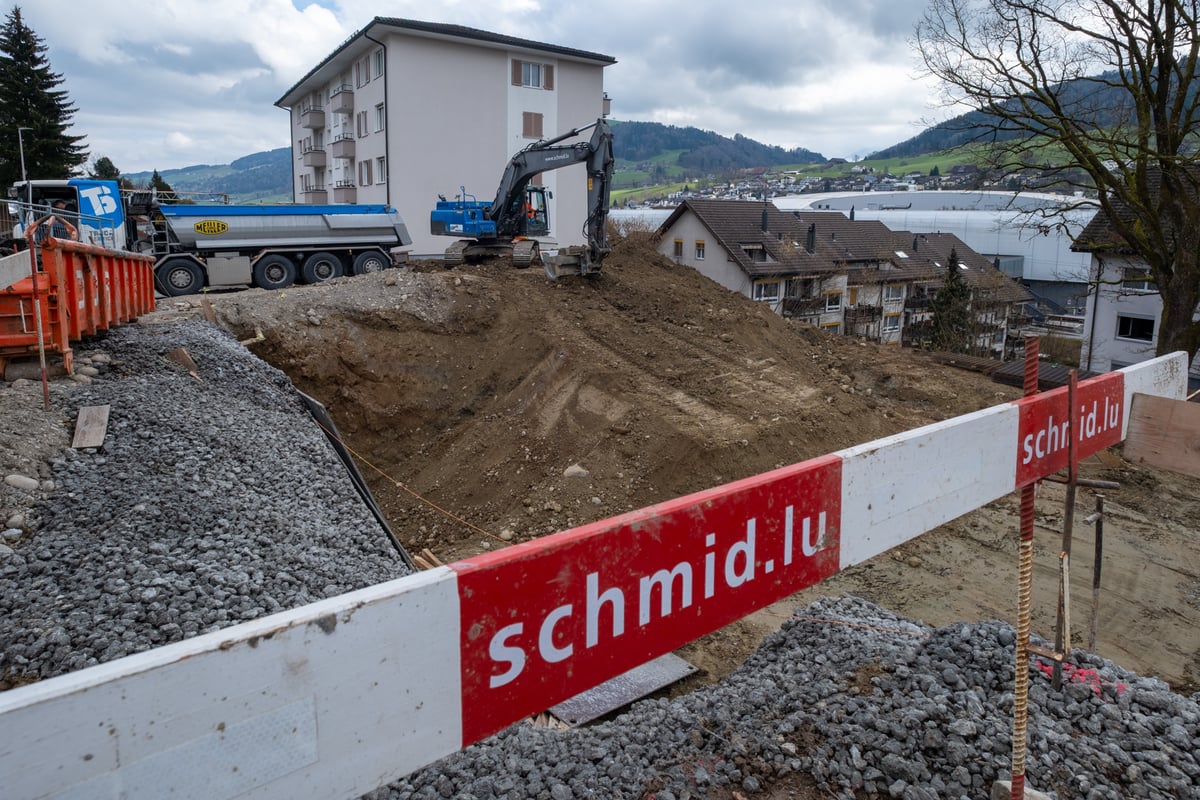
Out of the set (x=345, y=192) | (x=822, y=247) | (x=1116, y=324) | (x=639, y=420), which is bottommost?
(x=639, y=420)

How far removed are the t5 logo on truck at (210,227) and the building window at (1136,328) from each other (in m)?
30.7

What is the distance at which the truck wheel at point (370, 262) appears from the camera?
21.8 metres

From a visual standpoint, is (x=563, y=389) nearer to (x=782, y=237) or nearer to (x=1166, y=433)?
(x=1166, y=433)

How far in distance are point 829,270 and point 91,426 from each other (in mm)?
37658

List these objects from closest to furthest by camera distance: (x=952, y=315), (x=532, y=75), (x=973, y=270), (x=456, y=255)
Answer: (x=456, y=255) → (x=532, y=75) → (x=952, y=315) → (x=973, y=270)

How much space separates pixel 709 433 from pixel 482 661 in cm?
1169

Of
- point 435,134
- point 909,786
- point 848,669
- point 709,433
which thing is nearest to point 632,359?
point 709,433

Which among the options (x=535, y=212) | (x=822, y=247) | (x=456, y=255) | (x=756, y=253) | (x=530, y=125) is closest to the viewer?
(x=456, y=255)

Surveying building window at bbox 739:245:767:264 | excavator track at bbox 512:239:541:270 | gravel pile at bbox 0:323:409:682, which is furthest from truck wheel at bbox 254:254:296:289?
building window at bbox 739:245:767:264

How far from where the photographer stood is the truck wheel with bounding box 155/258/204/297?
19578 mm

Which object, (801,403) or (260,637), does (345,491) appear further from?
(801,403)

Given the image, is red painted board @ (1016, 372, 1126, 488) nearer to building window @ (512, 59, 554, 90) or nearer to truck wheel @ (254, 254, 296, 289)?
truck wheel @ (254, 254, 296, 289)

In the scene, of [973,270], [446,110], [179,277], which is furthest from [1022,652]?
[973,270]

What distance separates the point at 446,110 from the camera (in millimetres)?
34969
